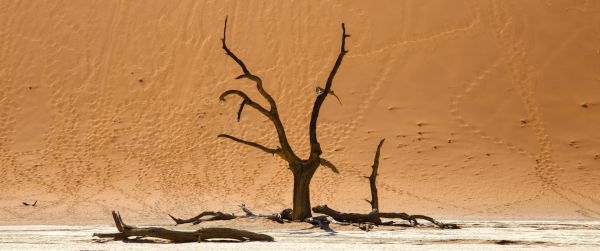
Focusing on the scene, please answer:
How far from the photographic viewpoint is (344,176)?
89.7ft

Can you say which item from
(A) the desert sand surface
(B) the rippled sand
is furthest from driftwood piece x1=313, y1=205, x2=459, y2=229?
(A) the desert sand surface

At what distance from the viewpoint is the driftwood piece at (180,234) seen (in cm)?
1127

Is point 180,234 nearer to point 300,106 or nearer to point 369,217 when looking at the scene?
point 369,217

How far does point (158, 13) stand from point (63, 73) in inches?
172

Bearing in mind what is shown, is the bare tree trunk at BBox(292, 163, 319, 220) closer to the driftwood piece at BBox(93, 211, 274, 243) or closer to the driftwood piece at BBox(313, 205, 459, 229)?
the driftwood piece at BBox(313, 205, 459, 229)

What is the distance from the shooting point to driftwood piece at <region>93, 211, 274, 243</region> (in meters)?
11.3

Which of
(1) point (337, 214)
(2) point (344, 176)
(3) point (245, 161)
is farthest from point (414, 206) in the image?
(1) point (337, 214)

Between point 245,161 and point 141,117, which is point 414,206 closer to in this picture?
point 245,161

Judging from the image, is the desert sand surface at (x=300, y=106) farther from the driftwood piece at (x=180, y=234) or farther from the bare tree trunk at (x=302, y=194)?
the driftwood piece at (x=180, y=234)

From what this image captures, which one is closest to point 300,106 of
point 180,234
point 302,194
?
point 302,194

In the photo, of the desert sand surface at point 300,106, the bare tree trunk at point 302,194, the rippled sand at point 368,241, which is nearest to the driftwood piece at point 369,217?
the bare tree trunk at point 302,194

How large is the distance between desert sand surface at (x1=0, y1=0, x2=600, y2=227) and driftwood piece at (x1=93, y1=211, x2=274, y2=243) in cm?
1103

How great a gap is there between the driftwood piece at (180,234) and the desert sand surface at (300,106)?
1103 cm

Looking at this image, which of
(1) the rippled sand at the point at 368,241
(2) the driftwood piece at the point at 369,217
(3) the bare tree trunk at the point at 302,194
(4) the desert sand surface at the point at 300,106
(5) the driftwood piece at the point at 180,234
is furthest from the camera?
(4) the desert sand surface at the point at 300,106
